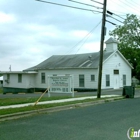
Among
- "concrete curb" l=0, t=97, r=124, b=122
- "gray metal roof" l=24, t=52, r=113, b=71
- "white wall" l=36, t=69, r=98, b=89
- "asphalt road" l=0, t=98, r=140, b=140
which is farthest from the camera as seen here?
"gray metal roof" l=24, t=52, r=113, b=71

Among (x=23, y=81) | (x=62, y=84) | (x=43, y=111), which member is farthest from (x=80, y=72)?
(x=43, y=111)

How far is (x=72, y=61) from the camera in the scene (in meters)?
37.8

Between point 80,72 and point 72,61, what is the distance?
3661 mm

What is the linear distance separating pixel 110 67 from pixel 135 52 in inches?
447

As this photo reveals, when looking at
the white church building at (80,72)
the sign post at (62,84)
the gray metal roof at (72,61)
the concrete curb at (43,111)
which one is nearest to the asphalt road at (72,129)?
the concrete curb at (43,111)

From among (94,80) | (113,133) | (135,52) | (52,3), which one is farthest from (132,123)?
(135,52)

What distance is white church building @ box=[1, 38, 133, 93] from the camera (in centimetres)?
3397

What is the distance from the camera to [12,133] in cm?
779

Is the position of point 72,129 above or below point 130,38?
below

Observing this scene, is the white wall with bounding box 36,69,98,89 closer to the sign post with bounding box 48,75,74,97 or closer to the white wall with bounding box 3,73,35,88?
the white wall with bounding box 3,73,35,88

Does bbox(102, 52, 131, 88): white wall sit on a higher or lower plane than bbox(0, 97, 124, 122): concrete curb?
higher

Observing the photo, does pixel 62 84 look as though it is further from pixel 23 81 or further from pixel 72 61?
pixel 23 81

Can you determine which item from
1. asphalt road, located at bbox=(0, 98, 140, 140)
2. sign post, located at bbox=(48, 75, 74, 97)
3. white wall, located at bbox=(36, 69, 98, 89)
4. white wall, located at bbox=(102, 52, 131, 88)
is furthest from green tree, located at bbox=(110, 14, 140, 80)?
asphalt road, located at bbox=(0, 98, 140, 140)

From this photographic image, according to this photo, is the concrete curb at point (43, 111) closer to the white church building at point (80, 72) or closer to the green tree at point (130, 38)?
the white church building at point (80, 72)
